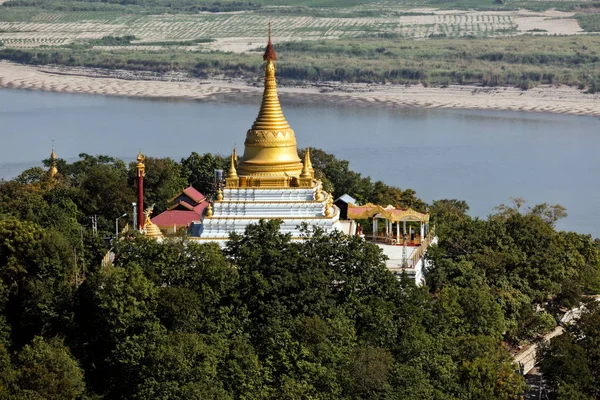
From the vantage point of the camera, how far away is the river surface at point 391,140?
42062 millimetres

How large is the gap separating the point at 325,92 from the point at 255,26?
149 feet

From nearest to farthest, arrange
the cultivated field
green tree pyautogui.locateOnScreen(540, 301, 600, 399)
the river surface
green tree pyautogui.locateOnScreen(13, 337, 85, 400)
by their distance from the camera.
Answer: green tree pyautogui.locateOnScreen(13, 337, 85, 400) → green tree pyautogui.locateOnScreen(540, 301, 600, 399) → the river surface → the cultivated field

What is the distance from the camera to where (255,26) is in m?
116

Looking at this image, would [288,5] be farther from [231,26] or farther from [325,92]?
[325,92]

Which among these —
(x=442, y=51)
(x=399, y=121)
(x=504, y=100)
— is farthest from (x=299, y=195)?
(x=442, y=51)

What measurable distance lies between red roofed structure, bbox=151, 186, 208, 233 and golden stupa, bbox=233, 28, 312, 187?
126cm

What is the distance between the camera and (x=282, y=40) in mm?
105438

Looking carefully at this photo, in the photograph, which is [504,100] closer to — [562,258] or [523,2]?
[562,258]

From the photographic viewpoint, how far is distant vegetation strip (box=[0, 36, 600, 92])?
7731cm

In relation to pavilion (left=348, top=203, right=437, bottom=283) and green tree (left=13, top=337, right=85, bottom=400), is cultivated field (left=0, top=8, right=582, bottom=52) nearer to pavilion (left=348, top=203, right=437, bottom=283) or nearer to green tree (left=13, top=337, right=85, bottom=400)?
pavilion (left=348, top=203, right=437, bottom=283)

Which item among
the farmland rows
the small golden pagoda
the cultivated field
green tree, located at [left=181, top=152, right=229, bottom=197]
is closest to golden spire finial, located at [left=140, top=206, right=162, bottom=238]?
the small golden pagoda

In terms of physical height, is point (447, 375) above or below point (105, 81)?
above

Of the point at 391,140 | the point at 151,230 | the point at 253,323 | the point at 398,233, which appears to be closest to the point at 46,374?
the point at 253,323

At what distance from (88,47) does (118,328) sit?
77.5 metres
